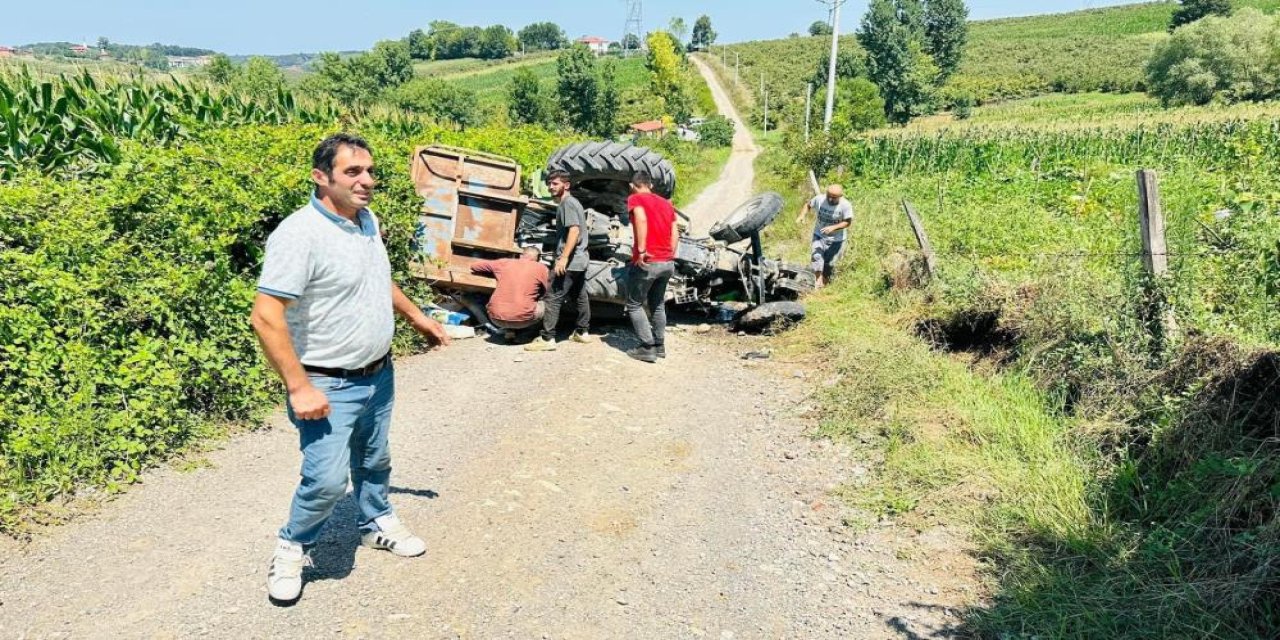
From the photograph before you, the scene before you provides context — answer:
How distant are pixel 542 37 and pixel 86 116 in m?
156

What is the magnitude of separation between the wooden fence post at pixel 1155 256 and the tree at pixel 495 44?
134166 millimetres

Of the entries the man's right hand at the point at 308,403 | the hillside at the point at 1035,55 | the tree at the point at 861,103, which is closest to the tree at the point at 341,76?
the tree at the point at 861,103

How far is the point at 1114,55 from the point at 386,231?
288 feet

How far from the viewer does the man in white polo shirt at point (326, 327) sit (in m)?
2.79

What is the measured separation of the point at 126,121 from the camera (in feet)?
27.0

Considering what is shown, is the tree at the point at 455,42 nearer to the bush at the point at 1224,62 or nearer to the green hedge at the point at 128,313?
the bush at the point at 1224,62

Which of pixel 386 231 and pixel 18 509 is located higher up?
pixel 386 231

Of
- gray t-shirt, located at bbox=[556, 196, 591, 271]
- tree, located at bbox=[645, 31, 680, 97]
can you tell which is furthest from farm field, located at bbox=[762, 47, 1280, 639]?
tree, located at bbox=[645, 31, 680, 97]

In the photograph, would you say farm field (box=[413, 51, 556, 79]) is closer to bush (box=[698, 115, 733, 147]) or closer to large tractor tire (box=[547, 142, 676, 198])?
bush (box=[698, 115, 733, 147])

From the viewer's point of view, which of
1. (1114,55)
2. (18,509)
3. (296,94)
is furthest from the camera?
(1114,55)

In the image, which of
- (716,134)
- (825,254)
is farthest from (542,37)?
(825,254)

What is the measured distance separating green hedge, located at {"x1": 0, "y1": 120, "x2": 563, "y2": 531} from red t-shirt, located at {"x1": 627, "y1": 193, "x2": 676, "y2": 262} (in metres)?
2.83

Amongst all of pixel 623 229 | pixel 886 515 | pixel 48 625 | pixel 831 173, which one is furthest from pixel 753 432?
pixel 831 173

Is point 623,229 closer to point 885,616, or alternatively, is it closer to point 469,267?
point 469,267
